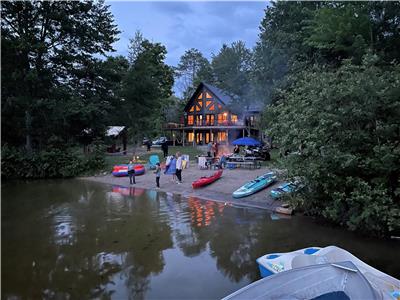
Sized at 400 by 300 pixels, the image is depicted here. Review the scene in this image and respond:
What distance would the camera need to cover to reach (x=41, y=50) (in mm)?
21109

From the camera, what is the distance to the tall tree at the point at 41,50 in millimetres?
20938

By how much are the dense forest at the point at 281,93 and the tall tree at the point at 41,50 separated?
0.08m

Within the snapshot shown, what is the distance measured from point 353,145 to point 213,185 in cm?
819

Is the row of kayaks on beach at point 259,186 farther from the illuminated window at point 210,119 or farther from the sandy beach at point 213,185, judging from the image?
the illuminated window at point 210,119

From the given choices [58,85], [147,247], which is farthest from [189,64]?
[147,247]

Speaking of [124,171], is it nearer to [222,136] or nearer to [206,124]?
[206,124]

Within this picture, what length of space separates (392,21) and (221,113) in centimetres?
2616

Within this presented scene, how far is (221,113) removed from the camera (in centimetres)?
4019

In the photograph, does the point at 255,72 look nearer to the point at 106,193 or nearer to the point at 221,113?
the point at 106,193

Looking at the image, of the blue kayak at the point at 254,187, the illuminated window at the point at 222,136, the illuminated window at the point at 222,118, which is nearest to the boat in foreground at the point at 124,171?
the blue kayak at the point at 254,187

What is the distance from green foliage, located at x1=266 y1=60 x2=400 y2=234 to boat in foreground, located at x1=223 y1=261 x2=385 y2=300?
4544 mm

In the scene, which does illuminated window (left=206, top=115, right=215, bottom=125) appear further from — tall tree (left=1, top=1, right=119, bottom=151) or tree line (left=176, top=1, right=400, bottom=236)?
tree line (left=176, top=1, right=400, bottom=236)

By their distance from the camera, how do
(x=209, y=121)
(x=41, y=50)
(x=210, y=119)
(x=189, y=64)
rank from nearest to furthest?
1. (x=41, y=50)
2. (x=209, y=121)
3. (x=210, y=119)
4. (x=189, y=64)

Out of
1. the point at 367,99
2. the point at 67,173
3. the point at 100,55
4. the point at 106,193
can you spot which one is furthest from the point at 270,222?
the point at 100,55
